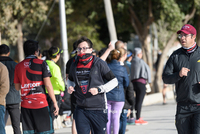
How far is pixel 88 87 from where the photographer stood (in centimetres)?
477

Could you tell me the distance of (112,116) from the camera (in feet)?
21.3

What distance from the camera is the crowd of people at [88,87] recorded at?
4.75 meters

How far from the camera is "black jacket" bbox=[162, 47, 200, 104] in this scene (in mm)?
4719

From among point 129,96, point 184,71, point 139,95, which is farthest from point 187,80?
point 139,95

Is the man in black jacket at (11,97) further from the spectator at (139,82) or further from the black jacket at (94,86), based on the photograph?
the spectator at (139,82)

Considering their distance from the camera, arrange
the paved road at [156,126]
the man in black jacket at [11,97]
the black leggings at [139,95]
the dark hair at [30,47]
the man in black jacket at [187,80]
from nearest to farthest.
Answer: the man in black jacket at [187,80] < the dark hair at [30,47] < the man in black jacket at [11,97] < the paved road at [156,126] < the black leggings at [139,95]

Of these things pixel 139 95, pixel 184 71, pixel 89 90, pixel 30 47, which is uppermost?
pixel 30 47

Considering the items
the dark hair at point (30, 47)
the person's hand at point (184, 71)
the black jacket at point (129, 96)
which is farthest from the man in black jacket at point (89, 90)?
the black jacket at point (129, 96)

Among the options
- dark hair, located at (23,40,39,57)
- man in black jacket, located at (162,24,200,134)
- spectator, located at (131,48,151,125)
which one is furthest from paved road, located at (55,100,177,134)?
dark hair, located at (23,40,39,57)

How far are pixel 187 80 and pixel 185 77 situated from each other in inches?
1.9

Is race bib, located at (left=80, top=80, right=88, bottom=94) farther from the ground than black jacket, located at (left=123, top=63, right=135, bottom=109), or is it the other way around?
race bib, located at (left=80, top=80, right=88, bottom=94)

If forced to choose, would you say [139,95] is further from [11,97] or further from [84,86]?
[84,86]

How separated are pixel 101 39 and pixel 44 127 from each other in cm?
2218

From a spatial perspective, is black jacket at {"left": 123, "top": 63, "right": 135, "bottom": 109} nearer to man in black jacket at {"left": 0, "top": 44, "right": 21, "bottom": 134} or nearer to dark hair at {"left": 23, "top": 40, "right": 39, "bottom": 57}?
man in black jacket at {"left": 0, "top": 44, "right": 21, "bottom": 134}
